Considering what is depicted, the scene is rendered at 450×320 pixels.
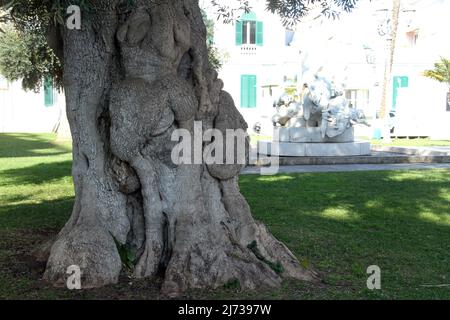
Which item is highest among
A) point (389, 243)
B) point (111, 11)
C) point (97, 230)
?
point (111, 11)

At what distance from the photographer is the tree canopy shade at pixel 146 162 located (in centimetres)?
522

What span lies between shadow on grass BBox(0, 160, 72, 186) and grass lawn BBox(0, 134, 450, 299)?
2cm

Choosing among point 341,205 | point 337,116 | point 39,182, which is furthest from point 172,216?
point 337,116

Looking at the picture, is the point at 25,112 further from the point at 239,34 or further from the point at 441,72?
the point at 441,72

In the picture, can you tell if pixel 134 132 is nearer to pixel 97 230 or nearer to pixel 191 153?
pixel 191 153

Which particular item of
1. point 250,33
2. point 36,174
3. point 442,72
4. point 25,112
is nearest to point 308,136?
point 36,174

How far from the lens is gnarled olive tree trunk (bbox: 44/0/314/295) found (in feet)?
17.1

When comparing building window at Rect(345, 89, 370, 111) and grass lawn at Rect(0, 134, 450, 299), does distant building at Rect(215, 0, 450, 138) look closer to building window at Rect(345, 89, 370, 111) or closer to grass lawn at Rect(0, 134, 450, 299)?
building window at Rect(345, 89, 370, 111)

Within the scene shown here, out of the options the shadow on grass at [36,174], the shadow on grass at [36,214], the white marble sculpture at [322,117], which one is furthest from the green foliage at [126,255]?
the white marble sculpture at [322,117]

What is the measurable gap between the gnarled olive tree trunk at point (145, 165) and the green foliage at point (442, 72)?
91.3 feet

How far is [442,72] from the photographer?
31484 millimetres

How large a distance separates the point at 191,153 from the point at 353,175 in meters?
8.36
